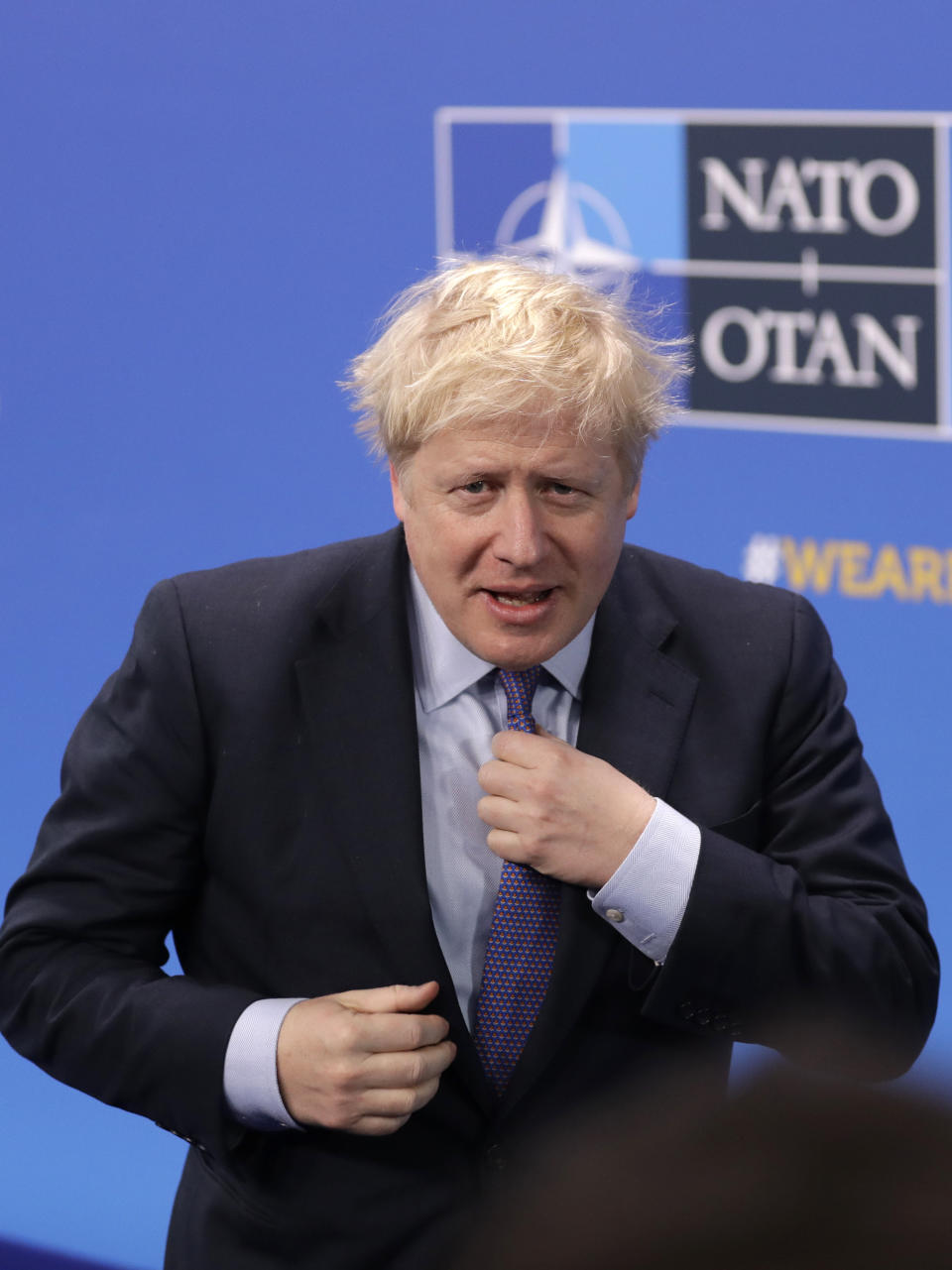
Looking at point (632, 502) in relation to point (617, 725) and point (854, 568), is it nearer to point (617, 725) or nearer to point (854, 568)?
point (617, 725)

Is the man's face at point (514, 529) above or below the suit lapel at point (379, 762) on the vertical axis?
above

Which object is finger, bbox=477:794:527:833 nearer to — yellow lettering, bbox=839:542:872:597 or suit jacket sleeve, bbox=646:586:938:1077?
suit jacket sleeve, bbox=646:586:938:1077

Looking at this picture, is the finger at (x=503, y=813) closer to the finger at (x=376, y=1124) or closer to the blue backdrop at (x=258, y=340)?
the finger at (x=376, y=1124)

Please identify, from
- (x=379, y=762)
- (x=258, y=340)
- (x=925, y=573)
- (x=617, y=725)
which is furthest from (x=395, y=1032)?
(x=258, y=340)

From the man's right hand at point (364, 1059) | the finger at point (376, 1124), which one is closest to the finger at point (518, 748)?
the man's right hand at point (364, 1059)

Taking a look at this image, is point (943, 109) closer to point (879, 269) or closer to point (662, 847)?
point (879, 269)

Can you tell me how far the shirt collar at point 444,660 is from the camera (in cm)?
173

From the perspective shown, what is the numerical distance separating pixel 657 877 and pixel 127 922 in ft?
1.68

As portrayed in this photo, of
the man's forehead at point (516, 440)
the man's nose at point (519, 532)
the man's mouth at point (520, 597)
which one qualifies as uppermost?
the man's forehead at point (516, 440)

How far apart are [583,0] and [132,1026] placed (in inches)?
74.1

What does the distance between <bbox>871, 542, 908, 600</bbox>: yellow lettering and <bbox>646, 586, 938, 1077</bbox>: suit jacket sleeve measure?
0.98 metres

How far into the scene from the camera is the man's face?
5.13 ft

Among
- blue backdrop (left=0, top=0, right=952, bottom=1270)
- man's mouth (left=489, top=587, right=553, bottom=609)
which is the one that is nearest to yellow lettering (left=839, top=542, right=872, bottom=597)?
blue backdrop (left=0, top=0, right=952, bottom=1270)

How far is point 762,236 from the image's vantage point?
8.81ft
